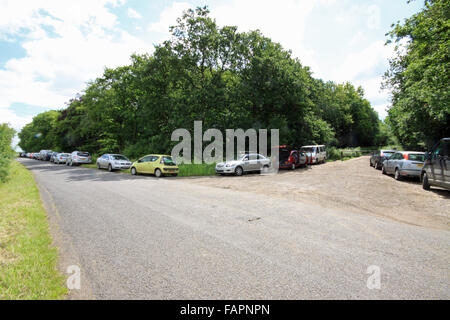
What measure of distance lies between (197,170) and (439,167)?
1406cm

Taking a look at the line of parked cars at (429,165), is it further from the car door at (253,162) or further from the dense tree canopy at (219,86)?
the dense tree canopy at (219,86)

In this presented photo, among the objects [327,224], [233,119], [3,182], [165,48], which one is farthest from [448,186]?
[165,48]

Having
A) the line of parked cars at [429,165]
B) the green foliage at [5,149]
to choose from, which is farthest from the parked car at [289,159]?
the green foliage at [5,149]

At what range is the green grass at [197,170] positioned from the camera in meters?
18.6

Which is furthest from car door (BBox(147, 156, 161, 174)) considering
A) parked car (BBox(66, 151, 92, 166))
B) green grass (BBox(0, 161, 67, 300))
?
parked car (BBox(66, 151, 92, 166))

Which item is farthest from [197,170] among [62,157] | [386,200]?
[62,157]

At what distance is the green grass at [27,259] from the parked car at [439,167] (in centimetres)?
1198

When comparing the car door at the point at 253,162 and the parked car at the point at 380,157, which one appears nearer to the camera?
the car door at the point at 253,162

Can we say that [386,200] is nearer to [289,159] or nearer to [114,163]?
[289,159]

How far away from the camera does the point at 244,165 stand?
18125 mm

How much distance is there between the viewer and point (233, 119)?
23.4 metres

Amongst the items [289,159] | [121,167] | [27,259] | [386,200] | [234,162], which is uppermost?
[289,159]

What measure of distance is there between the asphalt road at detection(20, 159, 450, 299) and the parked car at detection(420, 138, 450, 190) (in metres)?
5.19
